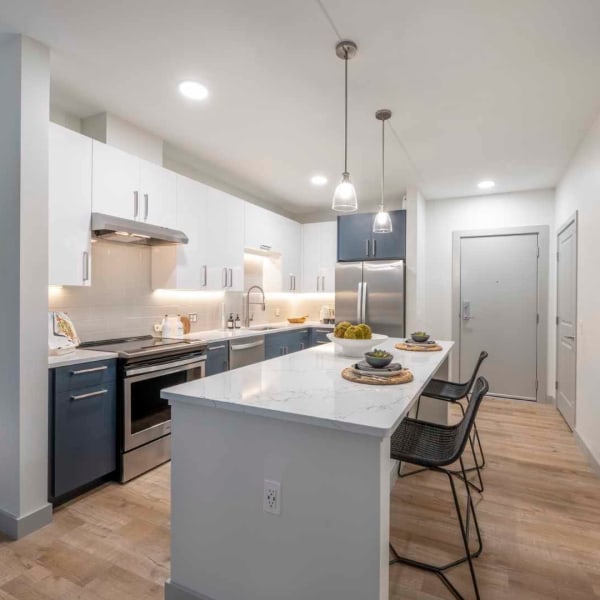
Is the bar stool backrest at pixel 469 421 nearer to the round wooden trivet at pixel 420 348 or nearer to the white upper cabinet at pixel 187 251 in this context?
the round wooden trivet at pixel 420 348

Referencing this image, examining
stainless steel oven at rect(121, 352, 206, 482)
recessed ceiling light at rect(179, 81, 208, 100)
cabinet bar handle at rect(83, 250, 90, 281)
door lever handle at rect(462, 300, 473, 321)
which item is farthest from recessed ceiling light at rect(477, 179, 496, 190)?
cabinet bar handle at rect(83, 250, 90, 281)

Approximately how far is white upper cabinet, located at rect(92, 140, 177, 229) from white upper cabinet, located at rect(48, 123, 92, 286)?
0.08 m

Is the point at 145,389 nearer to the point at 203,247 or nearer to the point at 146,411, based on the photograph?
the point at 146,411

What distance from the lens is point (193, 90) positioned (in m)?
2.48

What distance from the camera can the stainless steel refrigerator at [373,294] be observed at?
4547 mm

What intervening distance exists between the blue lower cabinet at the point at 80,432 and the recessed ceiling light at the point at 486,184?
13.8 feet

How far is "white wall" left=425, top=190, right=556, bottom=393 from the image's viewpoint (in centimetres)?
462

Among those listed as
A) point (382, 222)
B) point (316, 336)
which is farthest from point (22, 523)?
point (316, 336)

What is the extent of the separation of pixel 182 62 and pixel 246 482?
2225 mm

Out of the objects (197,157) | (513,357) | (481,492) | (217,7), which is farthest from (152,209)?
(513,357)

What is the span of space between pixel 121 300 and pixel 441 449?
8.57 ft

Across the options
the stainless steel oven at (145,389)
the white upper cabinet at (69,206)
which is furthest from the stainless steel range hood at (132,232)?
the stainless steel oven at (145,389)

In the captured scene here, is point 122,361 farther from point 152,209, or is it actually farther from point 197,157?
point 197,157

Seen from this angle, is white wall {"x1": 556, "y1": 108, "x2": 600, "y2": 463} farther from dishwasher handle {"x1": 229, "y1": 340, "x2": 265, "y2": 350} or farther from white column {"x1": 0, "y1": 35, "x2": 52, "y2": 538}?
white column {"x1": 0, "y1": 35, "x2": 52, "y2": 538}
